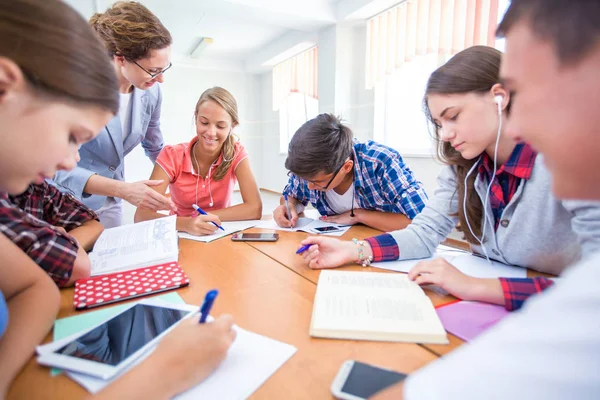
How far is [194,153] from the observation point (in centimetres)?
195

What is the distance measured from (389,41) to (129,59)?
9.48ft

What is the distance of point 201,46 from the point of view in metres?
5.30

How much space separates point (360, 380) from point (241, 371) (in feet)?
0.58

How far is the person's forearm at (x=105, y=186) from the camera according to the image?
4.44ft

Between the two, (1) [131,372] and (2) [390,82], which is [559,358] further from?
(2) [390,82]

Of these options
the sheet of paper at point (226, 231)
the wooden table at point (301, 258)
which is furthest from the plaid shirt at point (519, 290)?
the sheet of paper at point (226, 231)

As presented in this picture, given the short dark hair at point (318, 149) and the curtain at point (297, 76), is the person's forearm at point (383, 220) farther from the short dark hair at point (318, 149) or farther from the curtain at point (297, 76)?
the curtain at point (297, 76)

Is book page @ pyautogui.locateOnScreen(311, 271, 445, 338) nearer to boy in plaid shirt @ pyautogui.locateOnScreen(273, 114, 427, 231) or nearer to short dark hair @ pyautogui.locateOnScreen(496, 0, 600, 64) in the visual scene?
short dark hair @ pyautogui.locateOnScreen(496, 0, 600, 64)

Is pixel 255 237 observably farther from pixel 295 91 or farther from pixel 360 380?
pixel 295 91

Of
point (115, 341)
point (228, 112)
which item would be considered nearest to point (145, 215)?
point (228, 112)

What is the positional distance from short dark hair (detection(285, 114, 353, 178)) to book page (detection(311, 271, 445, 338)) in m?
0.64

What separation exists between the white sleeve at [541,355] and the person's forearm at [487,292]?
1.49 ft

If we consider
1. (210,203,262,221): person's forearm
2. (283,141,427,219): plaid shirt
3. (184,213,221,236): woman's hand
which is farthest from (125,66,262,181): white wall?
(283,141,427,219): plaid shirt

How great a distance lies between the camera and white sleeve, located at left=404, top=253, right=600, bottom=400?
26 cm
